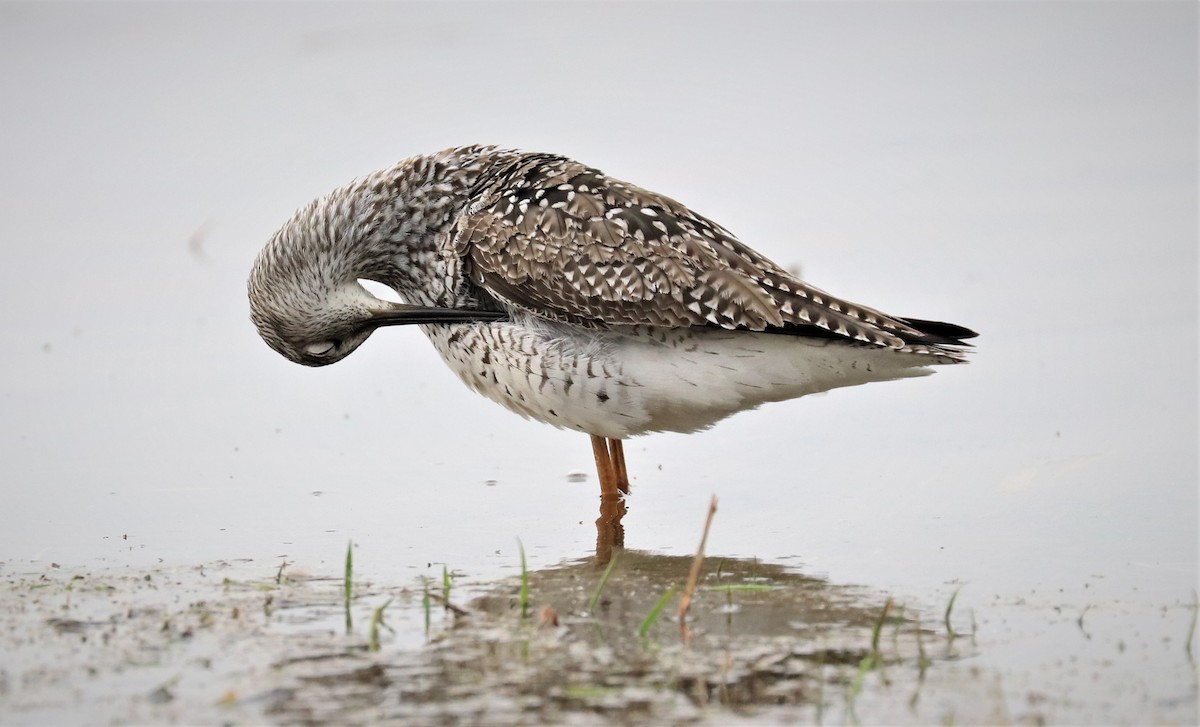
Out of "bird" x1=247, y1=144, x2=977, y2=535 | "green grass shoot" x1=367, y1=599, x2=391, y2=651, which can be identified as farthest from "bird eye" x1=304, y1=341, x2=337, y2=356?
"green grass shoot" x1=367, y1=599, x2=391, y2=651

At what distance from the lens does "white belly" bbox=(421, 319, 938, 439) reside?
7.34 m

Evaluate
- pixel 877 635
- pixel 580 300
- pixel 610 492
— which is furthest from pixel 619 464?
pixel 877 635

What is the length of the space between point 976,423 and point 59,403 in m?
5.45

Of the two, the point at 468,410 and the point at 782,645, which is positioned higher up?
the point at 468,410

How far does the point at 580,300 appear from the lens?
7473 mm

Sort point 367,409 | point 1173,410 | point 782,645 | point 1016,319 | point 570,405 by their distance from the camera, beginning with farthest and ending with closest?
point 1016,319 < point 367,409 < point 1173,410 < point 570,405 < point 782,645

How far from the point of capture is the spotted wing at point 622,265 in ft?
23.7

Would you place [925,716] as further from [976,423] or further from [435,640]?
[976,423]

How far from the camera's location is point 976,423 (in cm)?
905

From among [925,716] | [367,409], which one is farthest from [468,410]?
[925,716]

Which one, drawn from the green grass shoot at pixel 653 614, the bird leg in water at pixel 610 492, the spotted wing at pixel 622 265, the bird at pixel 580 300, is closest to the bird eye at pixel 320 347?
the bird at pixel 580 300

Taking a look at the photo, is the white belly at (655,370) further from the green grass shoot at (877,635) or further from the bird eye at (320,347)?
the green grass shoot at (877,635)

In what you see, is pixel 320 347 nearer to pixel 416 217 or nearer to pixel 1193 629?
pixel 416 217

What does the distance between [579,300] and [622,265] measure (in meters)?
0.27
